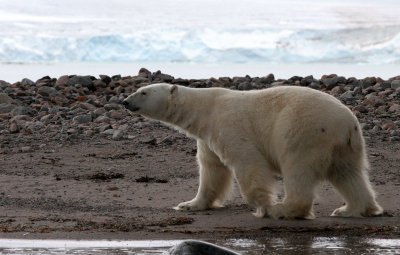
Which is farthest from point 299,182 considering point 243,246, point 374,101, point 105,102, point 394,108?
point 105,102

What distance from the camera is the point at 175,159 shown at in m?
8.55

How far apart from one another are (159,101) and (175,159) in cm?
218

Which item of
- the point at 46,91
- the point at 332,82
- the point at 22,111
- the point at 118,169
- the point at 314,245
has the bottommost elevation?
the point at 314,245

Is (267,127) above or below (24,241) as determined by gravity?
above

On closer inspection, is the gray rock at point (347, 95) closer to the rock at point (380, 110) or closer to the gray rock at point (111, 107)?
the rock at point (380, 110)

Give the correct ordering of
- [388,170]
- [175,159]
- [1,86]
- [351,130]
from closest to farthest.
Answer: [351,130] → [388,170] → [175,159] → [1,86]

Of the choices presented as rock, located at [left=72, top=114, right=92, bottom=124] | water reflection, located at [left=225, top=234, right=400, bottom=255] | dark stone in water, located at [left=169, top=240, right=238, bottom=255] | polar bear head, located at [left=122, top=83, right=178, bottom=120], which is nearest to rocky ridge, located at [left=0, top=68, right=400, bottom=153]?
rock, located at [left=72, top=114, right=92, bottom=124]

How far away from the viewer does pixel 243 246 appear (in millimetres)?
4949

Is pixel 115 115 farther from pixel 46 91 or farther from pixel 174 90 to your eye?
pixel 174 90

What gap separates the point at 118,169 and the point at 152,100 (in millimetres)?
1869

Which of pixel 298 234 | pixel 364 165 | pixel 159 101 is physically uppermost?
pixel 159 101

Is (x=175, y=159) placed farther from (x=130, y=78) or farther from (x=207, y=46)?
(x=207, y=46)

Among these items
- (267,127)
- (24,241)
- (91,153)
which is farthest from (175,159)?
(24,241)

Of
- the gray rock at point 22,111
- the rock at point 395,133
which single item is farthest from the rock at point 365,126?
the gray rock at point 22,111
